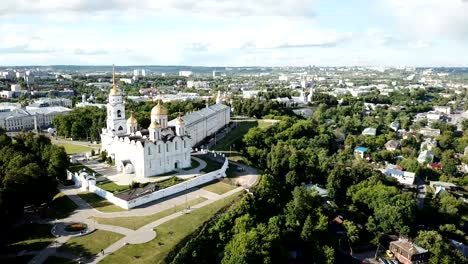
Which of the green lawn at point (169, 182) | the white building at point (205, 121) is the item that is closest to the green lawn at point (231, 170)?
the green lawn at point (169, 182)

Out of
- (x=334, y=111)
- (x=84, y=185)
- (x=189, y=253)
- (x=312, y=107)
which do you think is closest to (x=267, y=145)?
(x=84, y=185)

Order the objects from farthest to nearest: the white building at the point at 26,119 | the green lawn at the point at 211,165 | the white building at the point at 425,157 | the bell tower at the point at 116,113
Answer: the white building at the point at 26,119 < the white building at the point at 425,157 < the bell tower at the point at 116,113 < the green lawn at the point at 211,165

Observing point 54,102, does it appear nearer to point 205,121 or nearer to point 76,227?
point 205,121

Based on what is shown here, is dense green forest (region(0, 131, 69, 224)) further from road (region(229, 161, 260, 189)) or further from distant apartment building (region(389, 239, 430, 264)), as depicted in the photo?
distant apartment building (region(389, 239, 430, 264))

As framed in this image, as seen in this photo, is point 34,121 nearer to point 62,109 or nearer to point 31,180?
point 62,109

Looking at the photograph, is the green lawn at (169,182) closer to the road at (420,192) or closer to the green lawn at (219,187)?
the green lawn at (219,187)
